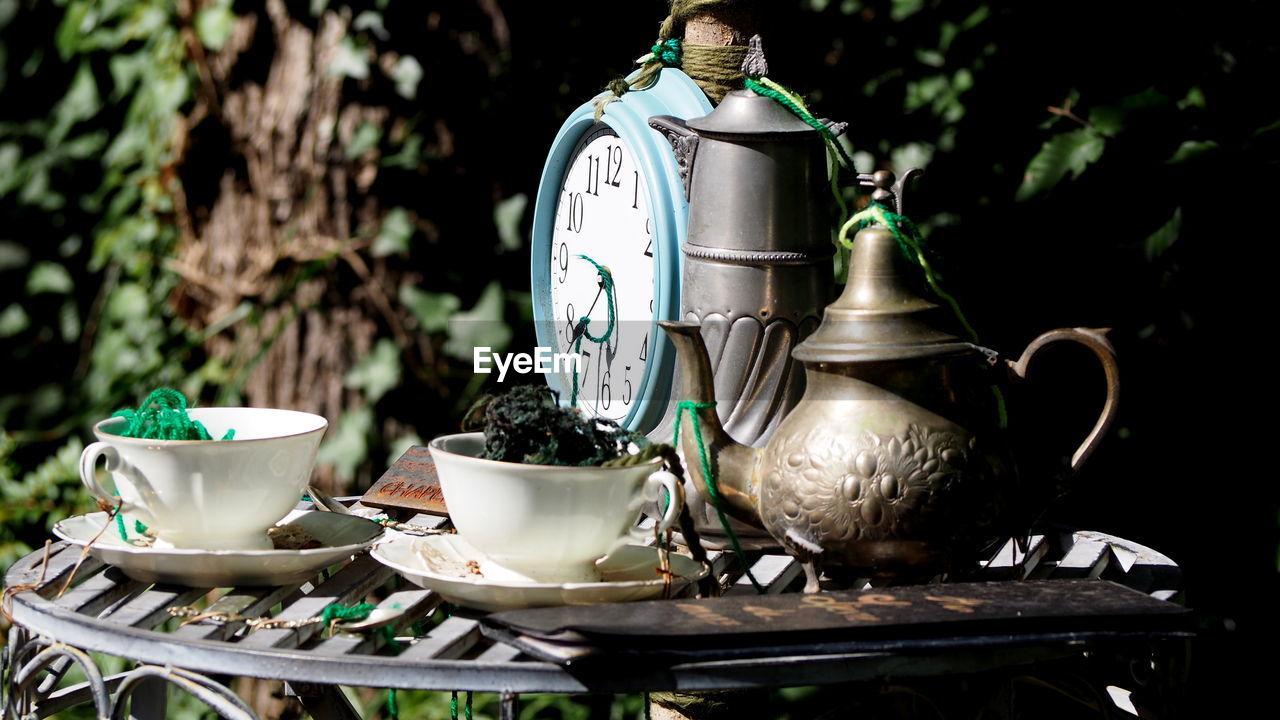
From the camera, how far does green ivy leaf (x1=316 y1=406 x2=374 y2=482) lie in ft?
7.20

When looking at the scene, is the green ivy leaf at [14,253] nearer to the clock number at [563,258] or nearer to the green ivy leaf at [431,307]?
the green ivy leaf at [431,307]

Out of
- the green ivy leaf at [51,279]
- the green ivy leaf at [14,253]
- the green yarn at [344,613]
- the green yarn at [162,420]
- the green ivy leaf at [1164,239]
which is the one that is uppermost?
the green ivy leaf at [1164,239]

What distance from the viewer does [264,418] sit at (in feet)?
3.80

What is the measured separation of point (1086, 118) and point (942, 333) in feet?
3.32

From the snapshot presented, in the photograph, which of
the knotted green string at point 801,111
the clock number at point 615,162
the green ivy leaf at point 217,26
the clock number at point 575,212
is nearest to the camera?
the knotted green string at point 801,111

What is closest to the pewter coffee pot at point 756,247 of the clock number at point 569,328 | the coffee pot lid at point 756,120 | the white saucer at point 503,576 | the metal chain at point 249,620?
the coffee pot lid at point 756,120

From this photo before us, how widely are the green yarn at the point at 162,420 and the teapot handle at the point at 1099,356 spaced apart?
68cm

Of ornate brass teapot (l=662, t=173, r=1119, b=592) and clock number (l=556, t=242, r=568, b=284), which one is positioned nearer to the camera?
ornate brass teapot (l=662, t=173, r=1119, b=592)

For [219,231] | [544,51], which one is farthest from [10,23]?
[544,51]

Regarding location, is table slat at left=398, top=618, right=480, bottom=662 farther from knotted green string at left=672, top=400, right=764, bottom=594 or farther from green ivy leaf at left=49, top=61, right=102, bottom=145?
Answer: green ivy leaf at left=49, top=61, right=102, bottom=145

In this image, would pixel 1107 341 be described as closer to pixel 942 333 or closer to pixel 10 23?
pixel 942 333

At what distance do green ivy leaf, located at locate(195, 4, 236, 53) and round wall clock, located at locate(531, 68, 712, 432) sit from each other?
3.30 ft

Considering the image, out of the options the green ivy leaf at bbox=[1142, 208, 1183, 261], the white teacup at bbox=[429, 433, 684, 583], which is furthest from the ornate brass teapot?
the green ivy leaf at bbox=[1142, 208, 1183, 261]

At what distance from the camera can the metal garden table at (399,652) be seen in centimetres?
83
